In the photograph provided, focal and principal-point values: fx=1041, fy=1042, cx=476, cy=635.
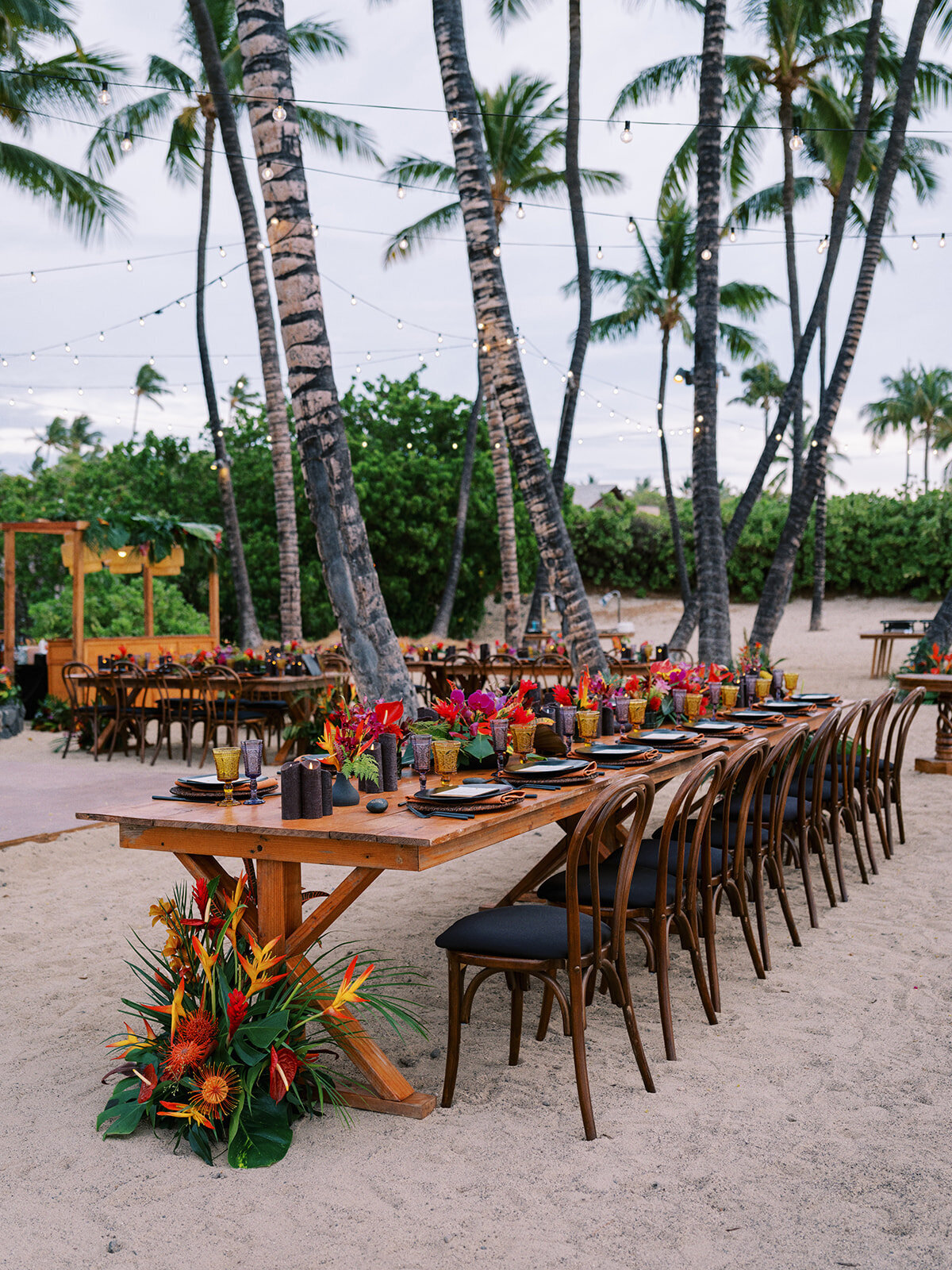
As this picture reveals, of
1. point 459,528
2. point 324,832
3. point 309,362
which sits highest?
point 459,528

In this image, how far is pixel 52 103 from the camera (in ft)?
48.1

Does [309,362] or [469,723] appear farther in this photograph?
[309,362]

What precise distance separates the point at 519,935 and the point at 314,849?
616mm

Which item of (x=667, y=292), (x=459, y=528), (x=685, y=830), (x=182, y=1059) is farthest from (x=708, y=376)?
(x=667, y=292)

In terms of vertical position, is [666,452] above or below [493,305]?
above

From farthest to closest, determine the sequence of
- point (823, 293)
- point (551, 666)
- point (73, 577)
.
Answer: point (73, 577), point (823, 293), point (551, 666)

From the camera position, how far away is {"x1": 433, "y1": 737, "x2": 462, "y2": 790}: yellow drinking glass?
3.53 meters

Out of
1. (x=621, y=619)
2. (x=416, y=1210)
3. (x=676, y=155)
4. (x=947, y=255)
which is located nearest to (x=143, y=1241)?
(x=416, y=1210)

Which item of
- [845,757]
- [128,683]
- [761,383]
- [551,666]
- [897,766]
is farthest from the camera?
[761,383]

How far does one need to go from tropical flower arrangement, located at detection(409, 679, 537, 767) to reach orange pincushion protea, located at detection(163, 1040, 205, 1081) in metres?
1.34

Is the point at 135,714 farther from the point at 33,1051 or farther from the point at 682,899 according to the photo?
the point at 682,899

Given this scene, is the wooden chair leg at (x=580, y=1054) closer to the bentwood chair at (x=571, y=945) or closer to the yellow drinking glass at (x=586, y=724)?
the bentwood chair at (x=571, y=945)

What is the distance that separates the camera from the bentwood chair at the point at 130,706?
9578 mm

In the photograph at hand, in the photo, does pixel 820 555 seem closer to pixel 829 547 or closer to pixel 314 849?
pixel 829 547
